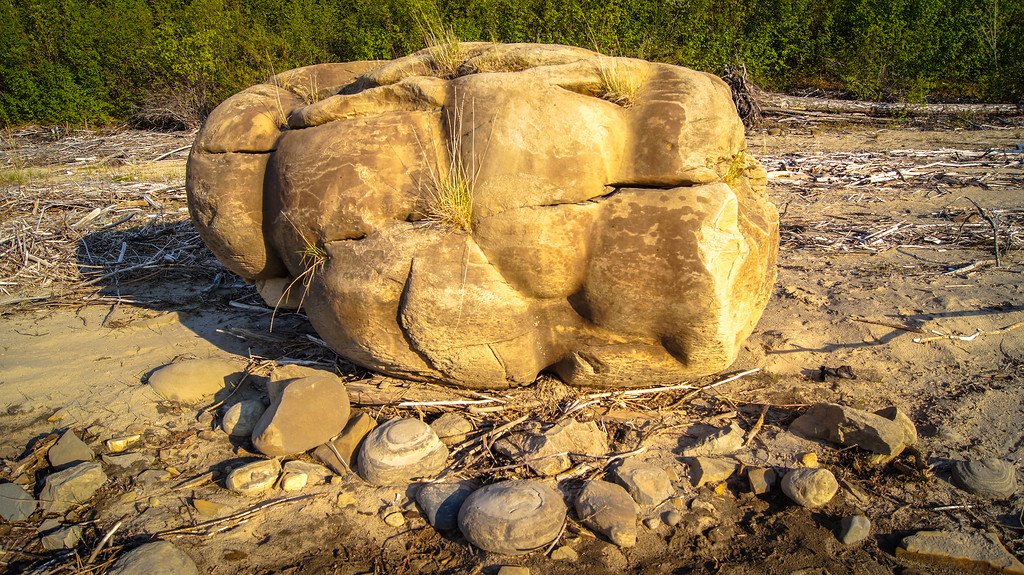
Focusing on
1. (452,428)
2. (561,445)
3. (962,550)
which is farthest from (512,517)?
(962,550)

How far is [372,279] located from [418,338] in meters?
0.38

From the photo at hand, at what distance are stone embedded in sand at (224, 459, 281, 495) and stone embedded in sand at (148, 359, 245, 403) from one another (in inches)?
35.8

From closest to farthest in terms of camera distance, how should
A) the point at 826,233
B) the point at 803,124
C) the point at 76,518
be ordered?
the point at 76,518, the point at 826,233, the point at 803,124

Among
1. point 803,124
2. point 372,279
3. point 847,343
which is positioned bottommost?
point 803,124

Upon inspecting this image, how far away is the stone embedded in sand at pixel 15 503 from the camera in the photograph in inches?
121

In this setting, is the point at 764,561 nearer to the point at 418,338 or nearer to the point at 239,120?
the point at 418,338

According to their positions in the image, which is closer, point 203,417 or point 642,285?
point 642,285

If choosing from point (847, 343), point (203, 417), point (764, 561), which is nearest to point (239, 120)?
point (203, 417)

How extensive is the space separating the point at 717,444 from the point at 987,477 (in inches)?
46.6

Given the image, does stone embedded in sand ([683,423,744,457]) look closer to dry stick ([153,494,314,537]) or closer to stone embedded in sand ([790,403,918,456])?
stone embedded in sand ([790,403,918,456])

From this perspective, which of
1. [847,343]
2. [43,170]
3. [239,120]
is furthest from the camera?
[43,170]

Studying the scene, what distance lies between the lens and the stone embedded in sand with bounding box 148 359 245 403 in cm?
393

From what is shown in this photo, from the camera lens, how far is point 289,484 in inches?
127

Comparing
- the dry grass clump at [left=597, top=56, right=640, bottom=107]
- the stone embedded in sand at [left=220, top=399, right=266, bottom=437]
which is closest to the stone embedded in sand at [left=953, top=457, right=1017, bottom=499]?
the dry grass clump at [left=597, top=56, right=640, bottom=107]
